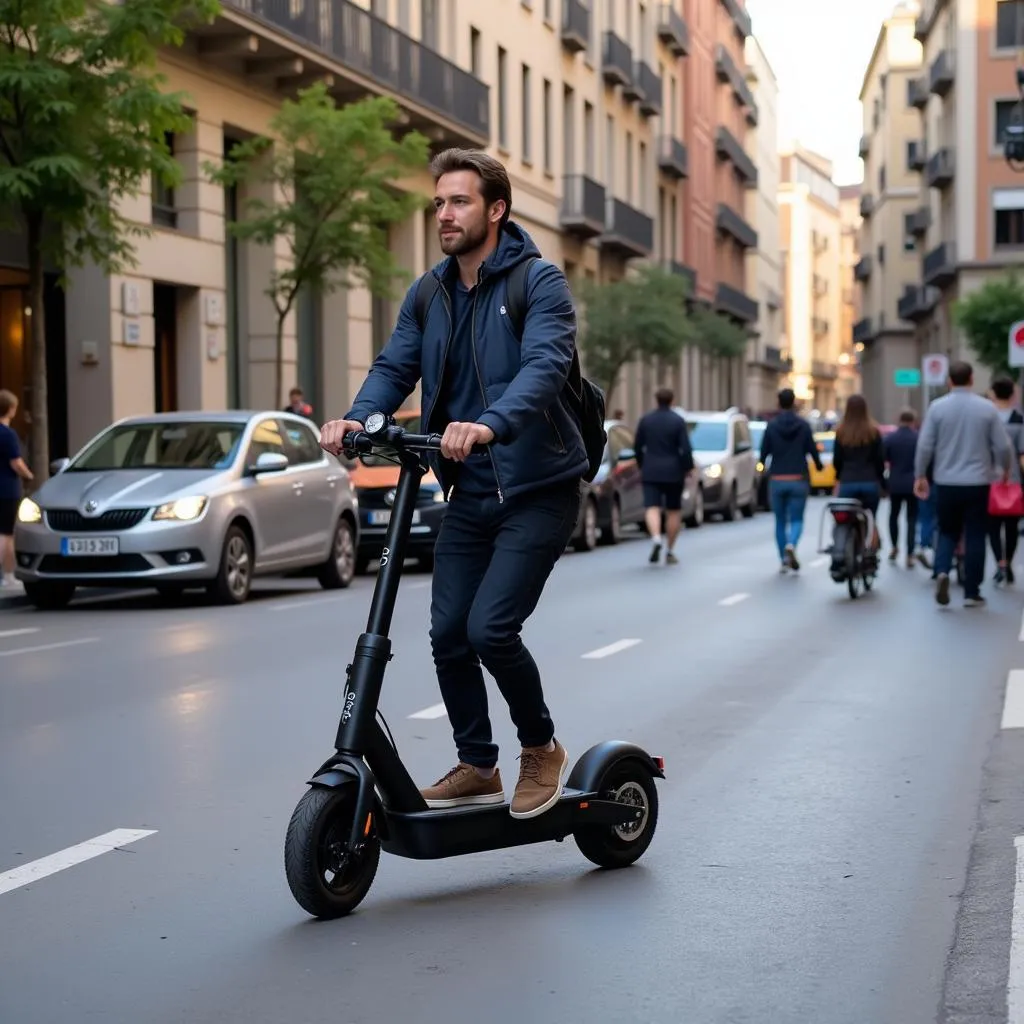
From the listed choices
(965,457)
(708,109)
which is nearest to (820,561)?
(965,457)

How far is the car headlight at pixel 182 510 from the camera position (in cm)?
1568

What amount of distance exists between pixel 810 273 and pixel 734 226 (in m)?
61.7

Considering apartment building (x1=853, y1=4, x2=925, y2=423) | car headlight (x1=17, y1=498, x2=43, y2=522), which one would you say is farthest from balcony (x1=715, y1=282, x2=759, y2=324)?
car headlight (x1=17, y1=498, x2=43, y2=522)

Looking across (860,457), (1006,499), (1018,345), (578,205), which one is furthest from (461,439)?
(578,205)

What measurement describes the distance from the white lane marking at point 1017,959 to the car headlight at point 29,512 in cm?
1125

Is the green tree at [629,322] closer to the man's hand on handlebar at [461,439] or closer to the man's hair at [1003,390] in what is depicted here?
the man's hair at [1003,390]

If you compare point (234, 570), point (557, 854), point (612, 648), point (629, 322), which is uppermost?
point (629, 322)

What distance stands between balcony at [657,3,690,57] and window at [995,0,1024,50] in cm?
1108

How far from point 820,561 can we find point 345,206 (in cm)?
757

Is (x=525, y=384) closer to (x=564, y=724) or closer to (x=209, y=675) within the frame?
(x=564, y=724)

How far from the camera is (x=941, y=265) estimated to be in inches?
2808

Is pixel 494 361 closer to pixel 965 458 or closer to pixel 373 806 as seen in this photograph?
pixel 373 806

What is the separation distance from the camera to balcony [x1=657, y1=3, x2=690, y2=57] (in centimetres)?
6000

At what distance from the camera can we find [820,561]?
72.8 ft
